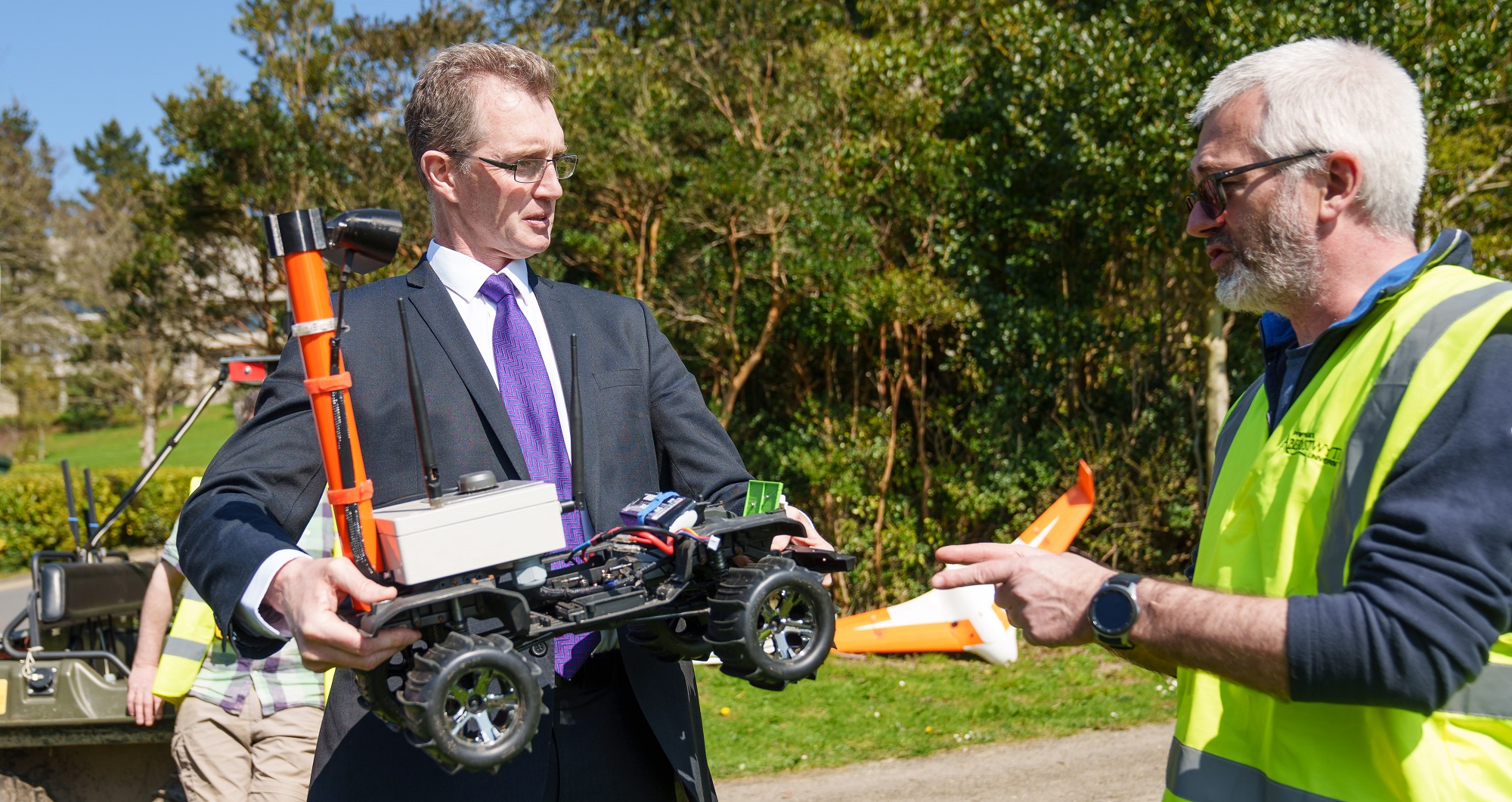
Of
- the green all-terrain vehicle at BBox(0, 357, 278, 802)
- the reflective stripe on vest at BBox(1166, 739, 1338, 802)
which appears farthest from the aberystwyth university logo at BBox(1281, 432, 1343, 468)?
the green all-terrain vehicle at BBox(0, 357, 278, 802)

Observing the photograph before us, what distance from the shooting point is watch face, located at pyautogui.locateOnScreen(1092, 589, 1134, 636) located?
181cm

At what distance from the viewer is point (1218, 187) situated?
2078 millimetres

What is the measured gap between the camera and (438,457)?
2.14m

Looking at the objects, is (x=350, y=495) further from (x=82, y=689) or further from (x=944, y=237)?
(x=944, y=237)

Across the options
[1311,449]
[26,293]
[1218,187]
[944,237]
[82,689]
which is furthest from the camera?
[26,293]

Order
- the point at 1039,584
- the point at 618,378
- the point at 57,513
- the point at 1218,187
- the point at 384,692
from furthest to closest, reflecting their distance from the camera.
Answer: the point at 57,513 → the point at 618,378 → the point at 1218,187 → the point at 1039,584 → the point at 384,692

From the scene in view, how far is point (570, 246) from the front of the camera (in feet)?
33.9

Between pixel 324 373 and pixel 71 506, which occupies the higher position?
pixel 324 373

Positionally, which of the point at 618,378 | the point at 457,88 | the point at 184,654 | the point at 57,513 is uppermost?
the point at 457,88

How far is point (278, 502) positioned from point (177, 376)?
126 ft

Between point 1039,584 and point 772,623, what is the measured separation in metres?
0.49

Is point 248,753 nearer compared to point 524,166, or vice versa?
point 524,166

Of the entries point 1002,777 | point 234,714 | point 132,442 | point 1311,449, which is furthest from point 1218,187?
point 132,442

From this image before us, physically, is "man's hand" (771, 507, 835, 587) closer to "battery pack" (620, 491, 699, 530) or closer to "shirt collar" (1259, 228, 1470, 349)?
"battery pack" (620, 491, 699, 530)
